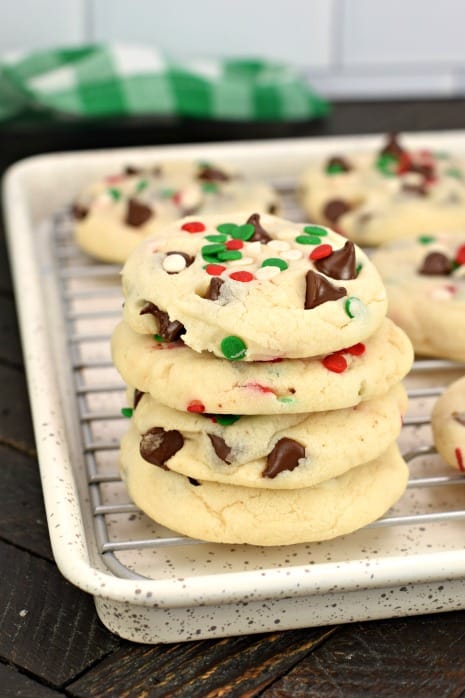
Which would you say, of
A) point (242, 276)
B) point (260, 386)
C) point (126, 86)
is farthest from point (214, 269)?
point (126, 86)

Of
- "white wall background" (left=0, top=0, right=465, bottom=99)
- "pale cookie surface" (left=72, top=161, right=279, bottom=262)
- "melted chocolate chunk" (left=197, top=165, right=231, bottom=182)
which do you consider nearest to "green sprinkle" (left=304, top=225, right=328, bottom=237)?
"pale cookie surface" (left=72, top=161, right=279, bottom=262)

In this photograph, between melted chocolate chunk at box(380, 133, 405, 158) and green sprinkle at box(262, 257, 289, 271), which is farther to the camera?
melted chocolate chunk at box(380, 133, 405, 158)

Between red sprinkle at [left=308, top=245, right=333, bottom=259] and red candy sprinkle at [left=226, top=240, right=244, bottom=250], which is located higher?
red sprinkle at [left=308, top=245, right=333, bottom=259]

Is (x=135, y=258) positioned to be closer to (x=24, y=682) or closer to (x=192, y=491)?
(x=192, y=491)

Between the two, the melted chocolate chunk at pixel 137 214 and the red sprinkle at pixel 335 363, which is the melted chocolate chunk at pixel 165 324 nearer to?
the red sprinkle at pixel 335 363

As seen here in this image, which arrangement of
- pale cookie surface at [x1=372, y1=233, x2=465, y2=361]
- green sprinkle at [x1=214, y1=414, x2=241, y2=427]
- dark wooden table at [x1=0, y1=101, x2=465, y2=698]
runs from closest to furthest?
dark wooden table at [x1=0, y1=101, x2=465, y2=698]
green sprinkle at [x1=214, y1=414, x2=241, y2=427]
pale cookie surface at [x1=372, y1=233, x2=465, y2=361]

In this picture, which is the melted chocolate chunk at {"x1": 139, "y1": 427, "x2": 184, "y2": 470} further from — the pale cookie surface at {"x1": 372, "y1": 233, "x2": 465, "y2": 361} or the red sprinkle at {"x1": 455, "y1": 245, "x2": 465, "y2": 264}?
the red sprinkle at {"x1": 455, "y1": 245, "x2": 465, "y2": 264}

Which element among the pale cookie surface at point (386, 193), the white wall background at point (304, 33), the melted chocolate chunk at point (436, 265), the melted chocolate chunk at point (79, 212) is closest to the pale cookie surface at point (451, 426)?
the melted chocolate chunk at point (436, 265)
